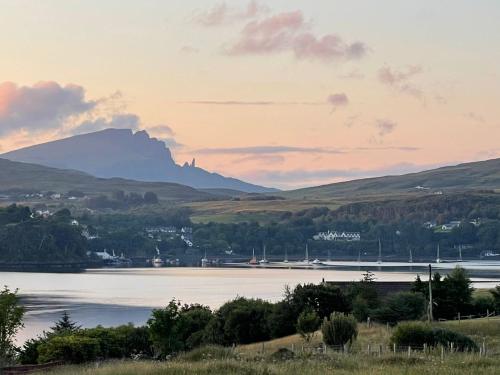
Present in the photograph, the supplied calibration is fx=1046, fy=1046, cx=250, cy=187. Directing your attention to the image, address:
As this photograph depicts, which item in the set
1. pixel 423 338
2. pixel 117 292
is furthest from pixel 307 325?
pixel 117 292

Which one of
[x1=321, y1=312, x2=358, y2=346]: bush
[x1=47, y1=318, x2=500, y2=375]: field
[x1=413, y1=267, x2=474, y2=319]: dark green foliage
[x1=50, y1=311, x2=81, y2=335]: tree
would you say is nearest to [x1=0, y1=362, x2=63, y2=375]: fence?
[x1=47, y1=318, x2=500, y2=375]: field

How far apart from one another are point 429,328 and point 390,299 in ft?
70.0

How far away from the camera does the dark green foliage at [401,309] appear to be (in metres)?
59.1

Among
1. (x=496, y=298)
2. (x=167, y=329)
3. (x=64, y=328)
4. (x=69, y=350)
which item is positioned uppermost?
(x=496, y=298)

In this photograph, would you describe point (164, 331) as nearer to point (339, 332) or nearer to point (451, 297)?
point (339, 332)

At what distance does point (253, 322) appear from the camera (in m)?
60.0

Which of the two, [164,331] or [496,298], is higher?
[496,298]

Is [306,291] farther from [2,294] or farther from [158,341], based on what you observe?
[2,294]

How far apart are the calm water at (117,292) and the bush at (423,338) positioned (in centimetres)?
3688

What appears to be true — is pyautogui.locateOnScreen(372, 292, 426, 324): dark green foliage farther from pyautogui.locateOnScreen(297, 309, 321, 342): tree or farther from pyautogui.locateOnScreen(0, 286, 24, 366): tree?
pyautogui.locateOnScreen(0, 286, 24, 366): tree

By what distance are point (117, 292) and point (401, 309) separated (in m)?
71.5

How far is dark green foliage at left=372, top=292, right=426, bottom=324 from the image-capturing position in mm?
59062

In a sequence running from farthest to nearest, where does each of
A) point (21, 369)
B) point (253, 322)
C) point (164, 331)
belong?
point (253, 322) → point (164, 331) → point (21, 369)

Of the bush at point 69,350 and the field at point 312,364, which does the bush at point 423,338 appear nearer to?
the field at point 312,364
